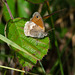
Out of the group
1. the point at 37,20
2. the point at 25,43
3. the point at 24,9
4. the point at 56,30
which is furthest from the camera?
the point at 56,30

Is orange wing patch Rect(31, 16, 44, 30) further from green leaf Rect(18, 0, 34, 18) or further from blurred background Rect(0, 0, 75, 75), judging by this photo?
green leaf Rect(18, 0, 34, 18)

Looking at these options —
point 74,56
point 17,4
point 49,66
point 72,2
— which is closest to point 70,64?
point 74,56

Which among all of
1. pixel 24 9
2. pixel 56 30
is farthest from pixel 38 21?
pixel 56 30

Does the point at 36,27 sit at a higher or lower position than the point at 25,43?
higher

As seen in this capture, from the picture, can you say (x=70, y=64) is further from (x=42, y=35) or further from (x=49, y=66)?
(x=42, y=35)

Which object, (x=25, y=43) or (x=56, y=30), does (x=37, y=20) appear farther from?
(x=56, y=30)

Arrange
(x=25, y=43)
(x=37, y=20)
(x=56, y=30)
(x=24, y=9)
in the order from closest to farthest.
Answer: (x=25, y=43), (x=37, y=20), (x=24, y=9), (x=56, y=30)

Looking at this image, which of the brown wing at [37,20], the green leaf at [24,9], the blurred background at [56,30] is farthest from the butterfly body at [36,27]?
the green leaf at [24,9]

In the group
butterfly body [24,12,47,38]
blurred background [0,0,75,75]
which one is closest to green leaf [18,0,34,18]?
blurred background [0,0,75,75]
